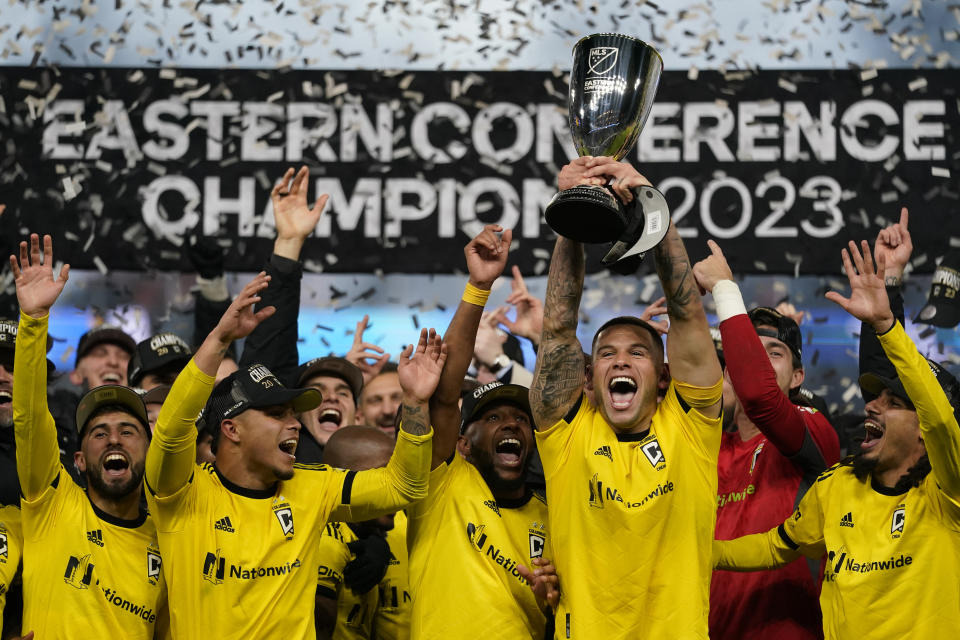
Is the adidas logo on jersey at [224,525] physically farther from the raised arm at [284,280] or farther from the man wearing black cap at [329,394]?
the man wearing black cap at [329,394]

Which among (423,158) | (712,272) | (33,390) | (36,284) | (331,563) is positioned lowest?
(331,563)

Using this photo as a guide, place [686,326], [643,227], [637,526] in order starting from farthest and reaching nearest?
[686,326] < [637,526] < [643,227]

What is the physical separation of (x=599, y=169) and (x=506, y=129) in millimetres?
3286

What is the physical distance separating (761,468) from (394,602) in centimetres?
147

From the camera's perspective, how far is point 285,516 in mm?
3965

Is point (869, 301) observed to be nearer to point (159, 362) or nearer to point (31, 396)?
point (31, 396)

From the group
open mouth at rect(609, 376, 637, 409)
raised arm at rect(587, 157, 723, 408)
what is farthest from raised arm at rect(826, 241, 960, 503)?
open mouth at rect(609, 376, 637, 409)

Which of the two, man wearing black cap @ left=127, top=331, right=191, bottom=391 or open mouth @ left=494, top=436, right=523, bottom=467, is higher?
man wearing black cap @ left=127, top=331, right=191, bottom=391

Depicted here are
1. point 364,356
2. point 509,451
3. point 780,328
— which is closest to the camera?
point 509,451

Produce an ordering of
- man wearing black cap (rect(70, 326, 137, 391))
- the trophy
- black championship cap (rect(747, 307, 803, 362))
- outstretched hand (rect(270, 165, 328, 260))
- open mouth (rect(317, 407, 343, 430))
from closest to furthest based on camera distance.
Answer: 1. the trophy
2. black championship cap (rect(747, 307, 803, 362))
3. outstretched hand (rect(270, 165, 328, 260))
4. open mouth (rect(317, 407, 343, 430))
5. man wearing black cap (rect(70, 326, 137, 391))

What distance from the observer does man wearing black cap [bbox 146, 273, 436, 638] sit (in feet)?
12.4

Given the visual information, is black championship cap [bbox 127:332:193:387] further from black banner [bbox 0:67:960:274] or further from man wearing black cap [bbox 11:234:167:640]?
black banner [bbox 0:67:960:274]

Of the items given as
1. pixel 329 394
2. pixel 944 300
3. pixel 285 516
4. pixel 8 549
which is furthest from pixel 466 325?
pixel 944 300

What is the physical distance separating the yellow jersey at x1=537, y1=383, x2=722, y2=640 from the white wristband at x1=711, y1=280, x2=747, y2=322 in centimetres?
38
